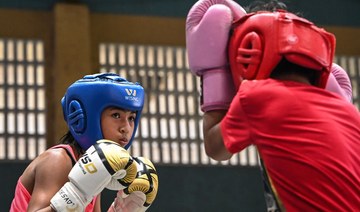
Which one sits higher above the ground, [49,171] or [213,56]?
[213,56]

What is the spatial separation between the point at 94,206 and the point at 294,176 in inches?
50.2

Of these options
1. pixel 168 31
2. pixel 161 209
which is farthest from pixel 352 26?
pixel 161 209

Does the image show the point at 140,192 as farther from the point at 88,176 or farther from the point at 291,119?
the point at 291,119

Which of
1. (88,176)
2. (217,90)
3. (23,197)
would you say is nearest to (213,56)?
(217,90)

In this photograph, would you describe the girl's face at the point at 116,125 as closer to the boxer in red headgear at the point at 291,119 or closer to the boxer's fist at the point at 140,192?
the boxer's fist at the point at 140,192

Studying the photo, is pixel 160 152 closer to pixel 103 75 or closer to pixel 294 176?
pixel 103 75

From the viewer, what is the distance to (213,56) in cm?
233

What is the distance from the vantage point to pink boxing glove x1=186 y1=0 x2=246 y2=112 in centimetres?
232

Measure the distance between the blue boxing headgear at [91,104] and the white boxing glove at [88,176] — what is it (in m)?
0.26

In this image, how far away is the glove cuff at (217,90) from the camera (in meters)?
2.31

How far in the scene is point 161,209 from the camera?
209 inches

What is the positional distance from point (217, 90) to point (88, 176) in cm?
56

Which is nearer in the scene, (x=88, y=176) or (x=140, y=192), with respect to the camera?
(x=88, y=176)

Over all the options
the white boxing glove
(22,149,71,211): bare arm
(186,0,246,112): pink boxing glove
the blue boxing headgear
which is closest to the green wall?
the blue boxing headgear
